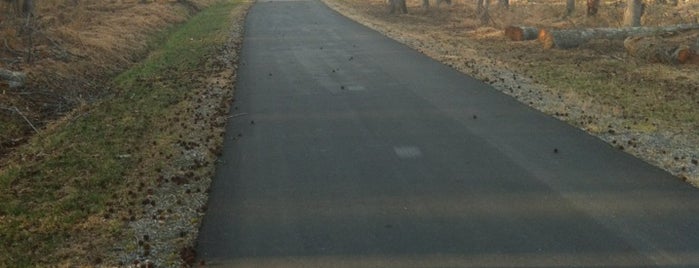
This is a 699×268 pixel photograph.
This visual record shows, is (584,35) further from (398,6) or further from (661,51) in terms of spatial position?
(398,6)

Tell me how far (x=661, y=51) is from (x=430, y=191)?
10368mm

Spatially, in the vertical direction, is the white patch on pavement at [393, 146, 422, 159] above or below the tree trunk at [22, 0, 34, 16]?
below

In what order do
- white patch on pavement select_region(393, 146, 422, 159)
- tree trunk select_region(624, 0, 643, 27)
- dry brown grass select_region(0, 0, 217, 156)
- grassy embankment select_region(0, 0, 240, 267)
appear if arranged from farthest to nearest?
tree trunk select_region(624, 0, 643, 27)
dry brown grass select_region(0, 0, 217, 156)
white patch on pavement select_region(393, 146, 422, 159)
grassy embankment select_region(0, 0, 240, 267)

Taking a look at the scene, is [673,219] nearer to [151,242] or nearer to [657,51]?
[151,242]

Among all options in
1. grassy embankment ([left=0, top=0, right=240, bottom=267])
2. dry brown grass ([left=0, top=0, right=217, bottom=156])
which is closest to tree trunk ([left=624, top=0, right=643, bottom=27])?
grassy embankment ([left=0, top=0, right=240, bottom=267])

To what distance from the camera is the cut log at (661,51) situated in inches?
565

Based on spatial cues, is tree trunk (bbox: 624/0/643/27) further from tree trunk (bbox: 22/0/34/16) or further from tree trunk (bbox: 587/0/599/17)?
tree trunk (bbox: 22/0/34/16)

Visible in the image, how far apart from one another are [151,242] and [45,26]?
52.6ft

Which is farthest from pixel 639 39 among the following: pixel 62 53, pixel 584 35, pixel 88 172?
pixel 62 53

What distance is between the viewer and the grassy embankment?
5.96 meters

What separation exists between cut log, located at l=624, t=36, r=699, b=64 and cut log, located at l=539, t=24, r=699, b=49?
179cm

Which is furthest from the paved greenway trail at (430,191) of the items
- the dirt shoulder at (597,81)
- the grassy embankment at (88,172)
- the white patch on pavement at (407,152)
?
the grassy embankment at (88,172)

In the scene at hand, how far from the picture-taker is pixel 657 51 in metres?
14.7

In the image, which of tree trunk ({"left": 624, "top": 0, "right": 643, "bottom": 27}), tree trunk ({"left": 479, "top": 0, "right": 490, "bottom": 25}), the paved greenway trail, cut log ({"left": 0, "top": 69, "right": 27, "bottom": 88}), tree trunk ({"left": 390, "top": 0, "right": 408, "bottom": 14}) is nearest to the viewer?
the paved greenway trail
